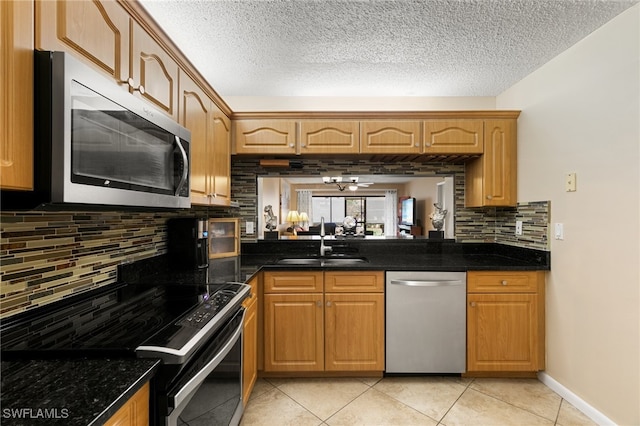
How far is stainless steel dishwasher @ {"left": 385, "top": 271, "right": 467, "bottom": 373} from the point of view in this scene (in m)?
2.16

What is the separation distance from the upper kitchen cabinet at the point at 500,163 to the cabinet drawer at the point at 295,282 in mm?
1537

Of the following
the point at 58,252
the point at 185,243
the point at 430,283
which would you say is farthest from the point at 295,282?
the point at 58,252

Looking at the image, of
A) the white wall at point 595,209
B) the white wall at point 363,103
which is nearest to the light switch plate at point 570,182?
the white wall at point 595,209

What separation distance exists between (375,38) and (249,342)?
6.64 ft

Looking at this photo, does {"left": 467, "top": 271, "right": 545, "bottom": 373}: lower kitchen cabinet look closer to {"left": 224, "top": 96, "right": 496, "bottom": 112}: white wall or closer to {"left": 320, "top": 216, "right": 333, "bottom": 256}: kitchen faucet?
{"left": 320, "top": 216, "right": 333, "bottom": 256}: kitchen faucet

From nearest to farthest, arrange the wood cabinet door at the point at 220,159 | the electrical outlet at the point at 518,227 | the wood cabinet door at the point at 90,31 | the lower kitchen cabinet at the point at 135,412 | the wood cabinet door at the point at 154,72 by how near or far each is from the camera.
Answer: the lower kitchen cabinet at the point at 135,412
the wood cabinet door at the point at 90,31
the wood cabinet door at the point at 154,72
the wood cabinet door at the point at 220,159
the electrical outlet at the point at 518,227

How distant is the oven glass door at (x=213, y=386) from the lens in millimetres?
906

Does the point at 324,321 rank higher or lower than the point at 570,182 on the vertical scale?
lower

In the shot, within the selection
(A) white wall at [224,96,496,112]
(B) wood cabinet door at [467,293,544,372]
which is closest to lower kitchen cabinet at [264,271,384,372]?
(B) wood cabinet door at [467,293,544,372]

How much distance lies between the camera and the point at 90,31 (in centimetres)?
97

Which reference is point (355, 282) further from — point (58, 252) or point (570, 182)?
point (58, 252)

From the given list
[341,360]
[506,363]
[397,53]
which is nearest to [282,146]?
[397,53]

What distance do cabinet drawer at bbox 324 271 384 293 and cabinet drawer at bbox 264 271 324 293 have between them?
0.22 ft

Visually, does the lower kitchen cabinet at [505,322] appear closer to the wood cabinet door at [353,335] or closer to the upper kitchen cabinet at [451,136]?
the wood cabinet door at [353,335]
